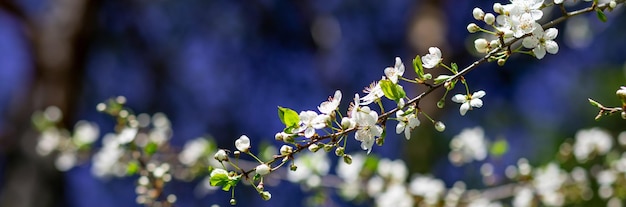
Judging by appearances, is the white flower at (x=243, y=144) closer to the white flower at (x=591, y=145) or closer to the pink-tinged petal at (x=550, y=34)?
the pink-tinged petal at (x=550, y=34)

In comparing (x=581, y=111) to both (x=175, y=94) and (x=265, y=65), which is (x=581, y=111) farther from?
(x=175, y=94)

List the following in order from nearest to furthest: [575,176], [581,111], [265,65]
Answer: [575,176]
[581,111]
[265,65]

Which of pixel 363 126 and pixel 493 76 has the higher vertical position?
pixel 493 76

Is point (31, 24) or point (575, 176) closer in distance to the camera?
point (575, 176)

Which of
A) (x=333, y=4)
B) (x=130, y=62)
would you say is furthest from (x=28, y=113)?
(x=333, y=4)

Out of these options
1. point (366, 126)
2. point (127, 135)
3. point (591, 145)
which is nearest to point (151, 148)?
point (127, 135)

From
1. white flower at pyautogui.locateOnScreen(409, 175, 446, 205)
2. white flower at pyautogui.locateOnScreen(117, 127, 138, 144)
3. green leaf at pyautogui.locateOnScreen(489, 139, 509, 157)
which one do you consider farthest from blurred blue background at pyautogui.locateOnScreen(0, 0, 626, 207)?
white flower at pyautogui.locateOnScreen(117, 127, 138, 144)

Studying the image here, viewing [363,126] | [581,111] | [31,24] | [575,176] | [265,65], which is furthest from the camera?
[265,65]
